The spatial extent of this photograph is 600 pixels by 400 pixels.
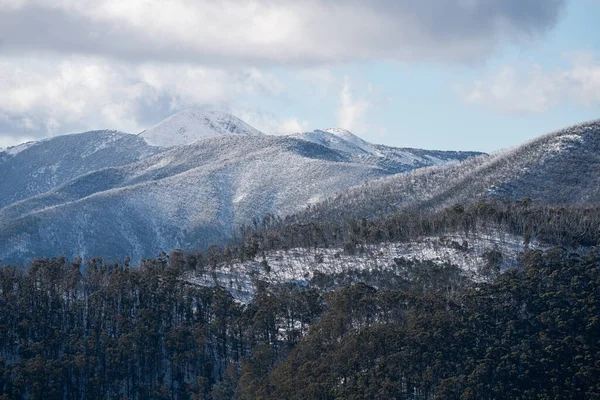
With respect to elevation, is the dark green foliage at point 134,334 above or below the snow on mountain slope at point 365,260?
below

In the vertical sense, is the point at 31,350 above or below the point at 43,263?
below

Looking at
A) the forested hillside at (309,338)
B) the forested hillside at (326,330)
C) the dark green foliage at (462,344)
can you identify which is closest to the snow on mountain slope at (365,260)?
the forested hillside at (326,330)

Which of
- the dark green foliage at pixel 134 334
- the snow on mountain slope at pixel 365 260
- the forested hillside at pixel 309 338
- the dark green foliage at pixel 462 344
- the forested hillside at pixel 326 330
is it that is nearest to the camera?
the dark green foliage at pixel 462 344

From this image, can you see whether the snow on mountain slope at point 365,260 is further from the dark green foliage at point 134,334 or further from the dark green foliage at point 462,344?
the dark green foliage at point 462,344

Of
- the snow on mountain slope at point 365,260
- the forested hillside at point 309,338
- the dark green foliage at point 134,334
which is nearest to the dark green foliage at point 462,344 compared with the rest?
the forested hillside at point 309,338

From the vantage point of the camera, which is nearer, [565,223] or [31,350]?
[31,350]

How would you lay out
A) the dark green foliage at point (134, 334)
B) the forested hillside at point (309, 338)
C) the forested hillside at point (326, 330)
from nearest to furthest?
the forested hillside at point (309, 338), the forested hillside at point (326, 330), the dark green foliage at point (134, 334)

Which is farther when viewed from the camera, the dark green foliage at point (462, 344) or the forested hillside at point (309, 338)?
the forested hillside at point (309, 338)

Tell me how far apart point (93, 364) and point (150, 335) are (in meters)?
9.28

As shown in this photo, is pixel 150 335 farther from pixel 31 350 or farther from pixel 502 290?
pixel 502 290

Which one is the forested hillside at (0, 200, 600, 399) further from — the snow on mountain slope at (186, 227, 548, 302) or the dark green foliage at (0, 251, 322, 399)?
the snow on mountain slope at (186, 227, 548, 302)

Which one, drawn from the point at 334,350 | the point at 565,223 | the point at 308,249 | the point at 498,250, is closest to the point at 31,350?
the point at 334,350

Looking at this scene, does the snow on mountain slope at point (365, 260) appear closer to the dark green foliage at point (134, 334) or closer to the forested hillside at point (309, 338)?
the forested hillside at point (309, 338)

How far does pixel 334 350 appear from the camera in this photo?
11762cm
